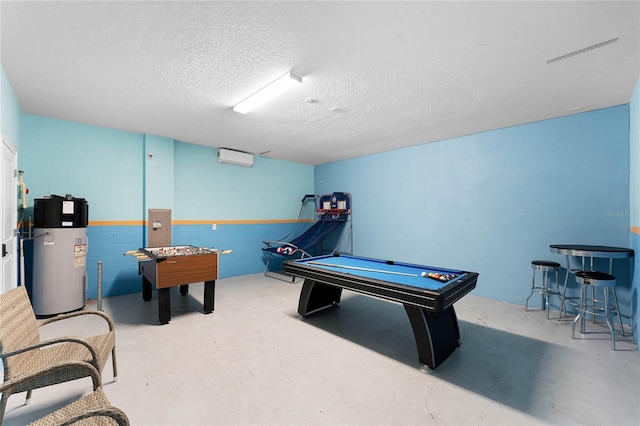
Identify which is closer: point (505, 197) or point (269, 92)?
point (269, 92)

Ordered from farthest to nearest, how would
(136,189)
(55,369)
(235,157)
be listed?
(235,157), (136,189), (55,369)

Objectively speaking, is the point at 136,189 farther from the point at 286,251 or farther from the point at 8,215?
the point at 286,251

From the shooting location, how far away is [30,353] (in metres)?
1.72

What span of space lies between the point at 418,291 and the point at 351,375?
0.87m

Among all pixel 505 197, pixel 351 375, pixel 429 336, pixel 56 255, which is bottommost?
pixel 351 375

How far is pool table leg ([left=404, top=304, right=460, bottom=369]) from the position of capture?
227cm

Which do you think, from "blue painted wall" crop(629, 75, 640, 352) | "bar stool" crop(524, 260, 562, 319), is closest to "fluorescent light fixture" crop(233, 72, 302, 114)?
"blue painted wall" crop(629, 75, 640, 352)

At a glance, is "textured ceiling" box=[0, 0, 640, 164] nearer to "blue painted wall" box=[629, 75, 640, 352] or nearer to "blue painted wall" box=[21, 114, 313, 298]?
"blue painted wall" box=[629, 75, 640, 352]

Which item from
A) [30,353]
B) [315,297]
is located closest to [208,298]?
[315,297]

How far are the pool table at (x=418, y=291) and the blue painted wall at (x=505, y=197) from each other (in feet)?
5.76

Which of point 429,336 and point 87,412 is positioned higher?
point 87,412

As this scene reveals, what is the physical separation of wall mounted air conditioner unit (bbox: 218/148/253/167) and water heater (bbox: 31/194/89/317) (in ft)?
7.80

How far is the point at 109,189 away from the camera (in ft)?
13.8

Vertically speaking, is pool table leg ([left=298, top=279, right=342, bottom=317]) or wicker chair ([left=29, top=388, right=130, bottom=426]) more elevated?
wicker chair ([left=29, top=388, right=130, bottom=426])
